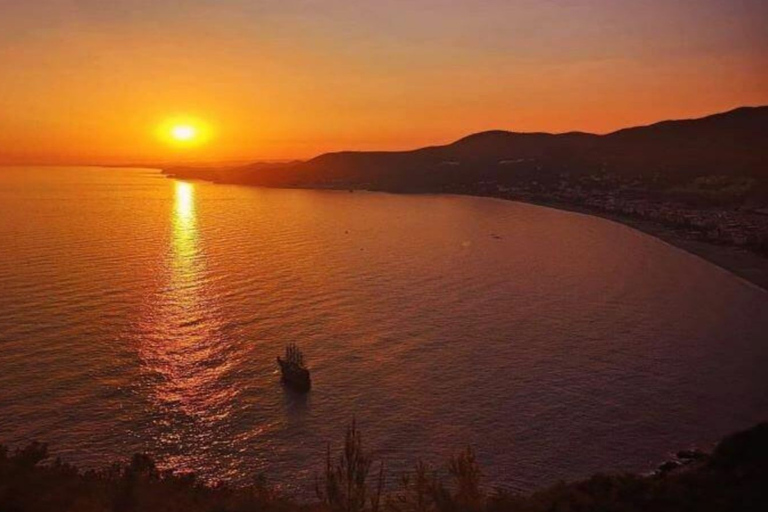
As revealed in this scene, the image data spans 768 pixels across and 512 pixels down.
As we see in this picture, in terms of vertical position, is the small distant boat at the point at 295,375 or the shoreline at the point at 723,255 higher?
the shoreline at the point at 723,255

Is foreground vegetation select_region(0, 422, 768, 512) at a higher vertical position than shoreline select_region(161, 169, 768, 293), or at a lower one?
lower

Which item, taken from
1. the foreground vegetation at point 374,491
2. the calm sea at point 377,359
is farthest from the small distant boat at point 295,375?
the foreground vegetation at point 374,491

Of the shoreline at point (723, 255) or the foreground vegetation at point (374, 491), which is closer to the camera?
the foreground vegetation at point (374, 491)

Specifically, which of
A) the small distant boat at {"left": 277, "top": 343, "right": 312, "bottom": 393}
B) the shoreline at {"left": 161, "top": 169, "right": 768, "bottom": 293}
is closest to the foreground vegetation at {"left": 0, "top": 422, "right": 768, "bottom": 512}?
the small distant boat at {"left": 277, "top": 343, "right": 312, "bottom": 393}

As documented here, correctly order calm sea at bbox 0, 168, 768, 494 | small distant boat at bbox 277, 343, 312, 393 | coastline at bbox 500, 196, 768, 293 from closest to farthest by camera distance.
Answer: calm sea at bbox 0, 168, 768, 494 → small distant boat at bbox 277, 343, 312, 393 → coastline at bbox 500, 196, 768, 293

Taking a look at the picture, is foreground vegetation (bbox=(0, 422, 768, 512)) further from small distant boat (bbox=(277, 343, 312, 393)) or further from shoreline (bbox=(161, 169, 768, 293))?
shoreline (bbox=(161, 169, 768, 293))

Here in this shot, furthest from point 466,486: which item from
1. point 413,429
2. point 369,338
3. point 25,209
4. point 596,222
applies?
point 25,209

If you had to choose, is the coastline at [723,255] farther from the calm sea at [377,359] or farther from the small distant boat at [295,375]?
the small distant boat at [295,375]
